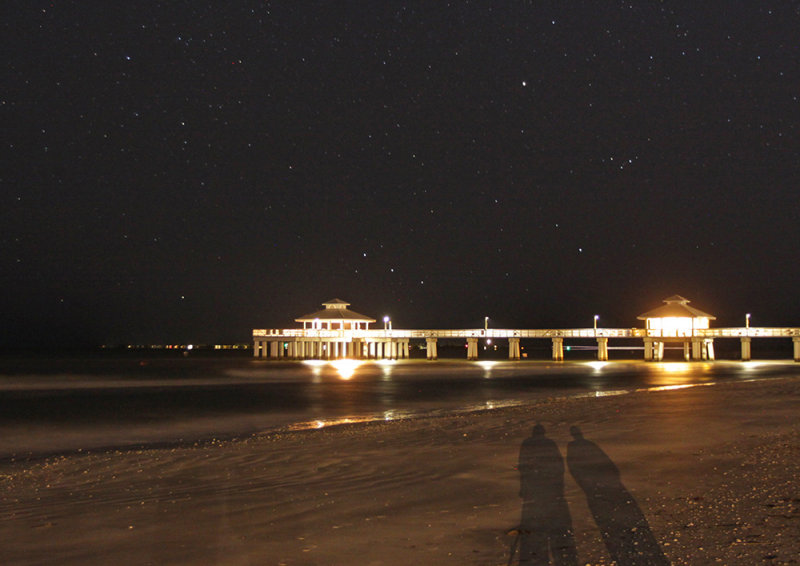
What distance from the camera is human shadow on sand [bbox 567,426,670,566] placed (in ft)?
21.4

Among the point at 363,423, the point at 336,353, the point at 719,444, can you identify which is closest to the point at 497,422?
the point at 363,423

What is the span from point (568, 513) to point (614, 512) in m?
0.52

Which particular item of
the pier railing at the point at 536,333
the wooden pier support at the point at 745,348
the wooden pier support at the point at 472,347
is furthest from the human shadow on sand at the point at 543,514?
the wooden pier support at the point at 472,347

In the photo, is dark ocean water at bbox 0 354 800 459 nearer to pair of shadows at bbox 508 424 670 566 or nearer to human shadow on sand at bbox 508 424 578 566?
human shadow on sand at bbox 508 424 578 566

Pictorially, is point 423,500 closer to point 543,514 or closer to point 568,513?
point 543,514

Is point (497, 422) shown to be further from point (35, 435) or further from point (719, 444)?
point (35, 435)

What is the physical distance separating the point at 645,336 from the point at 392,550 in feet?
230

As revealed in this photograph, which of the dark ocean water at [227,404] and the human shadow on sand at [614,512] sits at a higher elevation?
the human shadow on sand at [614,512]

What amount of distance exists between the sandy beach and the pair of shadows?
0.03m

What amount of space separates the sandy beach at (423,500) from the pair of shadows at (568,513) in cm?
3

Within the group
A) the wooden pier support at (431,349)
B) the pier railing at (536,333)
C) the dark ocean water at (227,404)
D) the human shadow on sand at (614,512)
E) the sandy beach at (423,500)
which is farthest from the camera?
the wooden pier support at (431,349)

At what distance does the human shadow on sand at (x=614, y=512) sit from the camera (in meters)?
6.53

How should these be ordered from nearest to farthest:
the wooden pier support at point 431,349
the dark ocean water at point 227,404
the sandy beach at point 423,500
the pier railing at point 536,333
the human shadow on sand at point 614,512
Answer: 1. the human shadow on sand at point 614,512
2. the sandy beach at point 423,500
3. the dark ocean water at point 227,404
4. the pier railing at point 536,333
5. the wooden pier support at point 431,349

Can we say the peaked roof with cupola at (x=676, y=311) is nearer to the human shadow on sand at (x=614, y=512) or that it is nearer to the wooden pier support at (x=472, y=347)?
the wooden pier support at (x=472, y=347)
